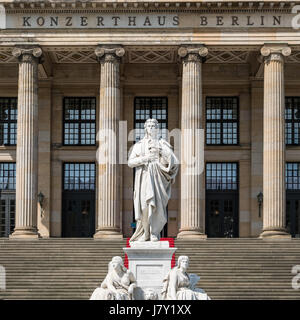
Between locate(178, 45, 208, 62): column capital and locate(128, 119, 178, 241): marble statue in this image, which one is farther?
locate(178, 45, 208, 62): column capital

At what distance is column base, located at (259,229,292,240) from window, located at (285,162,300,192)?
25.5 ft

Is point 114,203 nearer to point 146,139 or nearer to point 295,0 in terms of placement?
point 295,0

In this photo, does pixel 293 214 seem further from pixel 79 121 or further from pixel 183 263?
pixel 183 263

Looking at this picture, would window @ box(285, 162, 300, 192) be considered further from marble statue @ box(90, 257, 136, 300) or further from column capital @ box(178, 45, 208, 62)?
marble statue @ box(90, 257, 136, 300)

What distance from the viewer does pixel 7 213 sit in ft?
163

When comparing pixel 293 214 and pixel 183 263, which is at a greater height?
pixel 293 214

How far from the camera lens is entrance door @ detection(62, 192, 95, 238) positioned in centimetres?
4978

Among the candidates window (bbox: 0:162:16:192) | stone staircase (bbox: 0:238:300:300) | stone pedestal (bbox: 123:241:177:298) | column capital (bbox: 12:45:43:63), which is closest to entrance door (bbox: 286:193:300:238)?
stone staircase (bbox: 0:238:300:300)

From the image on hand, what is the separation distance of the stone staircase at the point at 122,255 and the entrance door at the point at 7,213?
28.3ft

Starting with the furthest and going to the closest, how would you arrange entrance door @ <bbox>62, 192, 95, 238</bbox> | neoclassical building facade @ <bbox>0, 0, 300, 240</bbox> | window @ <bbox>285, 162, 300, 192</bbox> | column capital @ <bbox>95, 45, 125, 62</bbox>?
window @ <bbox>285, 162, 300, 192</bbox>
entrance door @ <bbox>62, 192, 95, 238</bbox>
column capital @ <bbox>95, 45, 125, 62</bbox>
neoclassical building facade @ <bbox>0, 0, 300, 240</bbox>

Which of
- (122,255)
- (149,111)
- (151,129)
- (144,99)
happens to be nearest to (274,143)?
(149,111)

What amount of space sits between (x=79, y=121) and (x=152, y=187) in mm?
34450

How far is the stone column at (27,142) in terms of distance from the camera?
141 ft

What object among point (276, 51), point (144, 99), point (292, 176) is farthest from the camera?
point (144, 99)
